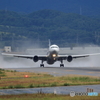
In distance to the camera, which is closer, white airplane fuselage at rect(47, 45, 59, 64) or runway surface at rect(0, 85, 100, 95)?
runway surface at rect(0, 85, 100, 95)

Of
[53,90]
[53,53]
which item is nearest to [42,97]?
[53,90]

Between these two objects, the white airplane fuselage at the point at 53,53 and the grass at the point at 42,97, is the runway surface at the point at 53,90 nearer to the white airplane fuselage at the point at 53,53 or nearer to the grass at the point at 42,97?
the grass at the point at 42,97

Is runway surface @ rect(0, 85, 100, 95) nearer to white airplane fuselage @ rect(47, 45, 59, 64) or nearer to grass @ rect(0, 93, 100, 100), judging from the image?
grass @ rect(0, 93, 100, 100)

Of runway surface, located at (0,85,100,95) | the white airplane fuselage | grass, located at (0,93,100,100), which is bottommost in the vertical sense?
grass, located at (0,93,100,100)

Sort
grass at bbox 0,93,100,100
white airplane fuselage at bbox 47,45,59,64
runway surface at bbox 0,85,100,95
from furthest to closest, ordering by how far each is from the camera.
Answer: white airplane fuselage at bbox 47,45,59,64, runway surface at bbox 0,85,100,95, grass at bbox 0,93,100,100

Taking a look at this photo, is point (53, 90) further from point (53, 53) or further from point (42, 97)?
point (53, 53)

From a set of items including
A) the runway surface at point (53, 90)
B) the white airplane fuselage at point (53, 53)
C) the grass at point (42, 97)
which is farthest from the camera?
the white airplane fuselage at point (53, 53)

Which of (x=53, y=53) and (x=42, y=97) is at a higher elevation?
(x=53, y=53)

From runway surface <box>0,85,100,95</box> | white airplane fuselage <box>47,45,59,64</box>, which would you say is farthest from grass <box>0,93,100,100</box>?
white airplane fuselage <box>47,45,59,64</box>

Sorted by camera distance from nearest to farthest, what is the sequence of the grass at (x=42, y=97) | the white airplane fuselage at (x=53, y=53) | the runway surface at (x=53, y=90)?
the grass at (x=42, y=97)
the runway surface at (x=53, y=90)
the white airplane fuselage at (x=53, y=53)

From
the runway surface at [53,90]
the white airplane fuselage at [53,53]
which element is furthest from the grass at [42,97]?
the white airplane fuselage at [53,53]

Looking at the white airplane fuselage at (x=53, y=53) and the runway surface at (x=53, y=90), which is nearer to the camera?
the runway surface at (x=53, y=90)

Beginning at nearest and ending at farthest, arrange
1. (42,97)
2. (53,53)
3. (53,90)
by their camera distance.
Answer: (42,97)
(53,90)
(53,53)

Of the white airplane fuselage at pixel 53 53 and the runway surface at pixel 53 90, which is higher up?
the white airplane fuselage at pixel 53 53
